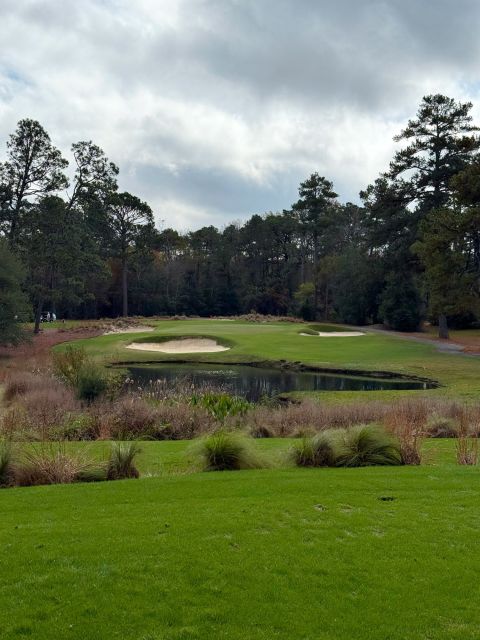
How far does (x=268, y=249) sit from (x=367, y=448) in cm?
7726

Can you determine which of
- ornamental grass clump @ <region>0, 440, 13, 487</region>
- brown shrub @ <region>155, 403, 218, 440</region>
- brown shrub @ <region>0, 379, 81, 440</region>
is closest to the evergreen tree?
brown shrub @ <region>0, 379, 81, 440</region>

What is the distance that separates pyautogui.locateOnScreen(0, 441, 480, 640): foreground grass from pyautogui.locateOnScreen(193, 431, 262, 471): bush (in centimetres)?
129

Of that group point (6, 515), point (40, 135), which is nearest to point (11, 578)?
point (6, 515)

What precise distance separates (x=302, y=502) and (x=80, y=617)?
2807 millimetres

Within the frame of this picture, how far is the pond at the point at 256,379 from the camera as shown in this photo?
23203mm

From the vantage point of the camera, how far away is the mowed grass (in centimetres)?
2431

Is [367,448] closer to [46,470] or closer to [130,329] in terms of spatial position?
[46,470]

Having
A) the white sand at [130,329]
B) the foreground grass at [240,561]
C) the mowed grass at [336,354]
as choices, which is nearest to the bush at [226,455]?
the foreground grass at [240,561]

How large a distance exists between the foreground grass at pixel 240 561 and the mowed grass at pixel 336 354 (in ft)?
43.7

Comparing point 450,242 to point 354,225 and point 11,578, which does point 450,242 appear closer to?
point 11,578

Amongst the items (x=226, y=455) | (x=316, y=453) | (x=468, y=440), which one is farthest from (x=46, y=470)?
(x=468, y=440)

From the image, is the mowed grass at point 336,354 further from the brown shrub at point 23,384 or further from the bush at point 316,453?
the bush at point 316,453

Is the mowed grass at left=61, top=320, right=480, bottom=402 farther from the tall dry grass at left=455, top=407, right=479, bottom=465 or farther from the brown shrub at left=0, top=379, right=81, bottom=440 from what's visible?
the brown shrub at left=0, top=379, right=81, bottom=440

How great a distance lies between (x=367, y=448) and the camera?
8.42 m
